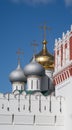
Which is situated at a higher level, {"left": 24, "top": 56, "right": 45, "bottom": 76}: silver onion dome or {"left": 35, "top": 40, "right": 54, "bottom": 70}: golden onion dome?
{"left": 35, "top": 40, "right": 54, "bottom": 70}: golden onion dome

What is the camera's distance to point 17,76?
2736 centimetres

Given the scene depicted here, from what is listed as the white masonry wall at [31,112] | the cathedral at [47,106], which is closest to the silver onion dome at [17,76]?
the cathedral at [47,106]

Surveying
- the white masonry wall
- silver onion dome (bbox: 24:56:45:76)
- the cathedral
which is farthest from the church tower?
silver onion dome (bbox: 24:56:45:76)

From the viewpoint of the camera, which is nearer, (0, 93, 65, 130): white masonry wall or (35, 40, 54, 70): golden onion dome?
(0, 93, 65, 130): white masonry wall

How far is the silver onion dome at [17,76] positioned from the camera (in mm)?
27328

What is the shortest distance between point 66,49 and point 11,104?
12.0 ft

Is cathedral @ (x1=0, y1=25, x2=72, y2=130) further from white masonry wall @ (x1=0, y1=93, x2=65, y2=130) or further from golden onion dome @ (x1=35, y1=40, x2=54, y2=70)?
golden onion dome @ (x1=35, y1=40, x2=54, y2=70)

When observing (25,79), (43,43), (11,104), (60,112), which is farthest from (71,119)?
(43,43)

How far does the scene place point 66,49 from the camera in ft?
70.5

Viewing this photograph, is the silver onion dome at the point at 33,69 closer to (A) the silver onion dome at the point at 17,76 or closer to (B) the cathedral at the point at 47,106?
(A) the silver onion dome at the point at 17,76

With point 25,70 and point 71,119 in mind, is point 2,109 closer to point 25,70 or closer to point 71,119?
point 71,119

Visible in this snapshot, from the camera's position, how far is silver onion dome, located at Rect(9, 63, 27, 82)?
27.3 m

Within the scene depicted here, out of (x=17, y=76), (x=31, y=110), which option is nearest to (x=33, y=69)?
(x=17, y=76)

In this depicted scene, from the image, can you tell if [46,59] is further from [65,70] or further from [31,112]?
[31,112]
